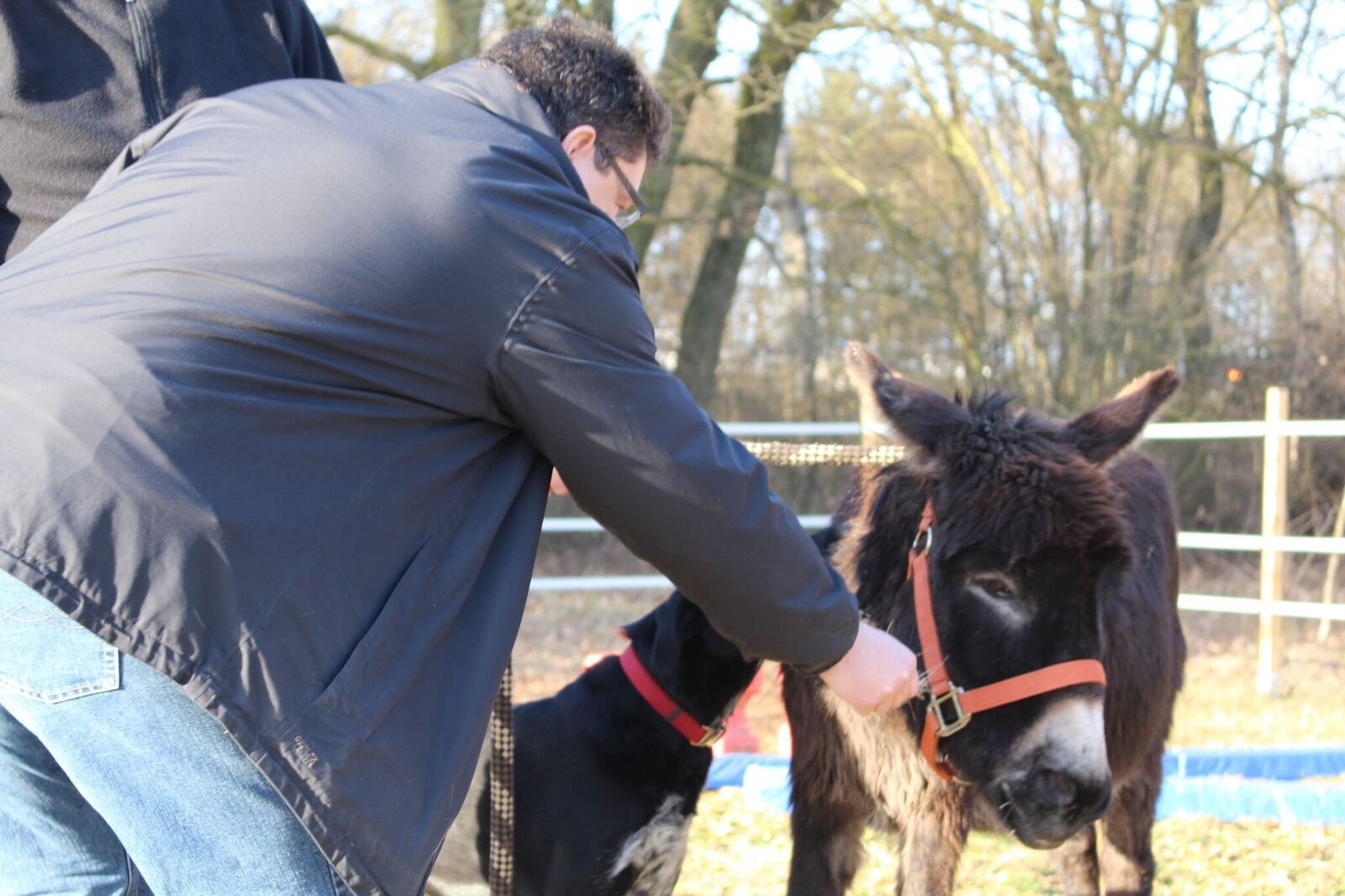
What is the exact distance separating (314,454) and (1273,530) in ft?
29.2

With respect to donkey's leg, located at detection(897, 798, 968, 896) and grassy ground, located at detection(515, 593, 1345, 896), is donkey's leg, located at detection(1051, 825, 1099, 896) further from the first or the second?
donkey's leg, located at detection(897, 798, 968, 896)

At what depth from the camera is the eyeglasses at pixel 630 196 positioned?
208cm

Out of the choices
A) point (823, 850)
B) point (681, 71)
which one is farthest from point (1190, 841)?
point (681, 71)

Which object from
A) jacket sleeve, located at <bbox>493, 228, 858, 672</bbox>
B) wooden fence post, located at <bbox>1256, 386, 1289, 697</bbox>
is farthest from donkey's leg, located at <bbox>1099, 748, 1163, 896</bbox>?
wooden fence post, located at <bbox>1256, 386, 1289, 697</bbox>

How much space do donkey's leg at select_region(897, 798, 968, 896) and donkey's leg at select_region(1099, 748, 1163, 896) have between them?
94 cm

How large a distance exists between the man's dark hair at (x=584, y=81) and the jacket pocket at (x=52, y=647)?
1.04m

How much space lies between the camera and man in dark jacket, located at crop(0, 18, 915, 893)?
1.50m

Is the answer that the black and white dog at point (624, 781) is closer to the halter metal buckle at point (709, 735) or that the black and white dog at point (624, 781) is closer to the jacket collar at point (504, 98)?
the halter metal buckle at point (709, 735)

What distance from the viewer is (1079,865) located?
388cm

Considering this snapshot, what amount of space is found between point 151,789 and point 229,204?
79 cm

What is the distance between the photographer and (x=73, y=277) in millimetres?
1612

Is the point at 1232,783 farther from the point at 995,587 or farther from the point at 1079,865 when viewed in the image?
the point at 995,587

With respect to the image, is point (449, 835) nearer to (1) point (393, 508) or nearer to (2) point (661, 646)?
(2) point (661, 646)

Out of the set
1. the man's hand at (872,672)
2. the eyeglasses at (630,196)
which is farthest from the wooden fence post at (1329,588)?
the eyeglasses at (630,196)
